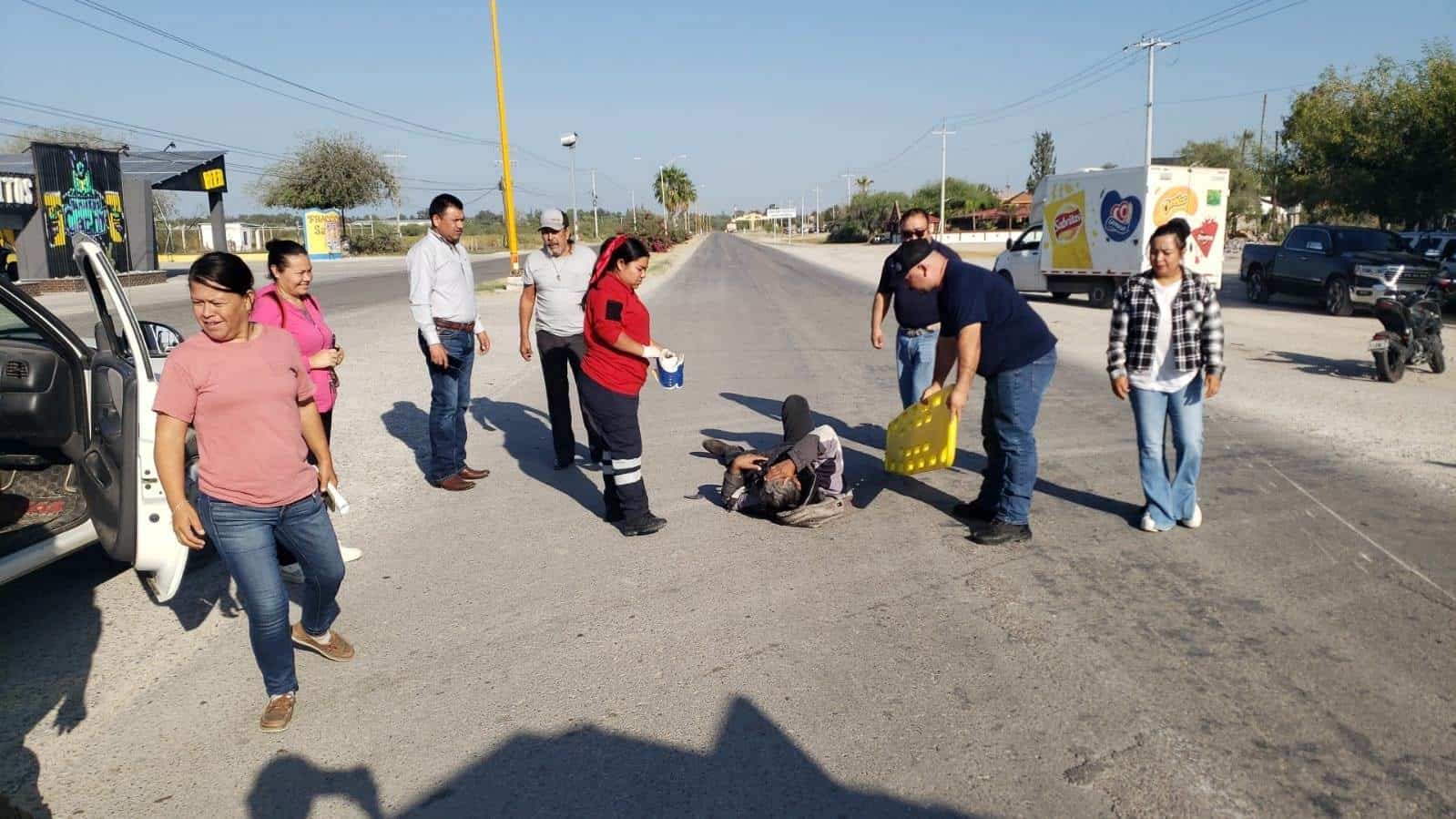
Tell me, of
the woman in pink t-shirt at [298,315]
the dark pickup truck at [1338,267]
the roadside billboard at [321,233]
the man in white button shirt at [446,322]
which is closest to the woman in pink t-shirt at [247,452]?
the woman in pink t-shirt at [298,315]

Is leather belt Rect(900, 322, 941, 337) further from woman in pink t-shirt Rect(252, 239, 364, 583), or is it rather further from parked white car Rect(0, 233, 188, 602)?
parked white car Rect(0, 233, 188, 602)

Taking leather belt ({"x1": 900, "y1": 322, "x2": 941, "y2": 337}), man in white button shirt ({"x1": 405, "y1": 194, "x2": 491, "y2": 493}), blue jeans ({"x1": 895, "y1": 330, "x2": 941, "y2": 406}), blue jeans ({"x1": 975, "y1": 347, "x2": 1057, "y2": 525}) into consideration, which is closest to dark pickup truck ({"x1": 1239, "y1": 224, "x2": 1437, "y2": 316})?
blue jeans ({"x1": 895, "y1": 330, "x2": 941, "y2": 406})

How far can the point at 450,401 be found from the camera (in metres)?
6.46

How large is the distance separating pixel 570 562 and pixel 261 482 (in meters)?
2.10

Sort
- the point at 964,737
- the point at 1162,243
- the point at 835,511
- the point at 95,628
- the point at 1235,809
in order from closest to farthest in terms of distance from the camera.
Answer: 1. the point at 1235,809
2. the point at 964,737
3. the point at 95,628
4. the point at 1162,243
5. the point at 835,511

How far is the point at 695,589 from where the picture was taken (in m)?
4.74

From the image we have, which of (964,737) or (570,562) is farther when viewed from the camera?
(570,562)

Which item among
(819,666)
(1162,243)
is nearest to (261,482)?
(819,666)

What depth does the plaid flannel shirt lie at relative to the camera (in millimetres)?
5164

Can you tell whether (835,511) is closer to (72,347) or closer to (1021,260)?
(72,347)

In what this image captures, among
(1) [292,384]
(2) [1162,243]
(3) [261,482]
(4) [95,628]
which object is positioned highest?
(2) [1162,243]

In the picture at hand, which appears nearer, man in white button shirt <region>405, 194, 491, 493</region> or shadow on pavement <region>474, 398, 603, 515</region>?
man in white button shirt <region>405, 194, 491, 493</region>

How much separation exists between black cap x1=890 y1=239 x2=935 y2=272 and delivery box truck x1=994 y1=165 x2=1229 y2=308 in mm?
15054

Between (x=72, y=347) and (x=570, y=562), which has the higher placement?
(x=72, y=347)
